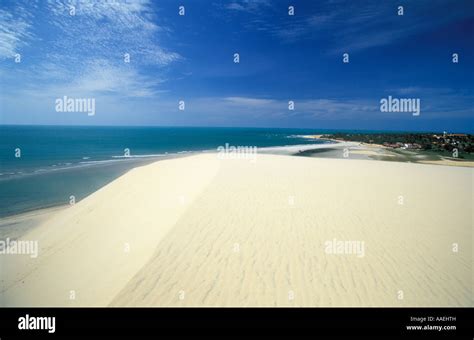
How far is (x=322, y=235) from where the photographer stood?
9102 mm

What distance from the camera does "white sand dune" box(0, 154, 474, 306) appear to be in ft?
20.1

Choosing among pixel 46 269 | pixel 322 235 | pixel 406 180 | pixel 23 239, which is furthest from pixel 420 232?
pixel 23 239

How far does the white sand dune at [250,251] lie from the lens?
6.13 meters

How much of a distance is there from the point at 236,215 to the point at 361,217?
537 cm

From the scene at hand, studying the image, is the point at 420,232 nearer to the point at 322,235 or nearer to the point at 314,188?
the point at 322,235

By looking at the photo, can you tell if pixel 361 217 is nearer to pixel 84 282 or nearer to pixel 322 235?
pixel 322 235

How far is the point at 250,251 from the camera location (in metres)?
7.97

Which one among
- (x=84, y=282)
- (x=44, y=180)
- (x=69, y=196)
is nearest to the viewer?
(x=84, y=282)

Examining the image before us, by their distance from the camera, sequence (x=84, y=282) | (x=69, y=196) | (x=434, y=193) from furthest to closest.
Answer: (x=69, y=196) < (x=434, y=193) < (x=84, y=282)

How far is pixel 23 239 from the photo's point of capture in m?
10.7

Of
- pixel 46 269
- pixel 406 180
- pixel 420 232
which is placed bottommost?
pixel 46 269
